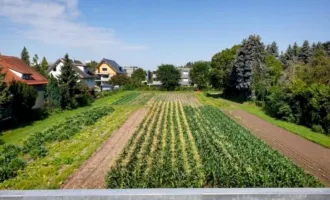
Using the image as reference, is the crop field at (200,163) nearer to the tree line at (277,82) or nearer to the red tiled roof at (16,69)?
the tree line at (277,82)

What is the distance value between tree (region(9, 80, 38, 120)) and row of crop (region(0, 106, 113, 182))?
13.2ft

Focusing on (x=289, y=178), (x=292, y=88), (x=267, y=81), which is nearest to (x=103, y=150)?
(x=289, y=178)

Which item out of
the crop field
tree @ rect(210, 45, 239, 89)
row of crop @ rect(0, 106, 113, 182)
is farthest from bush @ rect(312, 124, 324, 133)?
tree @ rect(210, 45, 239, 89)

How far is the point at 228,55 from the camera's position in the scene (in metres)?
58.9

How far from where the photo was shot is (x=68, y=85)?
37.0 metres

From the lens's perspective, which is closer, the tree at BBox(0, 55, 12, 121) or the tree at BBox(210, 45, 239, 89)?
the tree at BBox(0, 55, 12, 121)

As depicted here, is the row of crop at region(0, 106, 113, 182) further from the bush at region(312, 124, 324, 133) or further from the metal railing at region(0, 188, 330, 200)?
the bush at region(312, 124, 324, 133)

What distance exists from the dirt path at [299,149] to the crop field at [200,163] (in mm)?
917

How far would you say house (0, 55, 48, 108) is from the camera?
35350 mm

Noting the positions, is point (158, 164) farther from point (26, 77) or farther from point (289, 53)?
point (289, 53)

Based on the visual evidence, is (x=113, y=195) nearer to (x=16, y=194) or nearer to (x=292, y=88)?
(x=16, y=194)

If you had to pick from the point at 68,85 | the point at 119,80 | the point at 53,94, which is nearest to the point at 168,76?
the point at 119,80

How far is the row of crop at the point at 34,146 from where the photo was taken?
13.3 metres

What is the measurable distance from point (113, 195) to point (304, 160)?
15.7 metres
